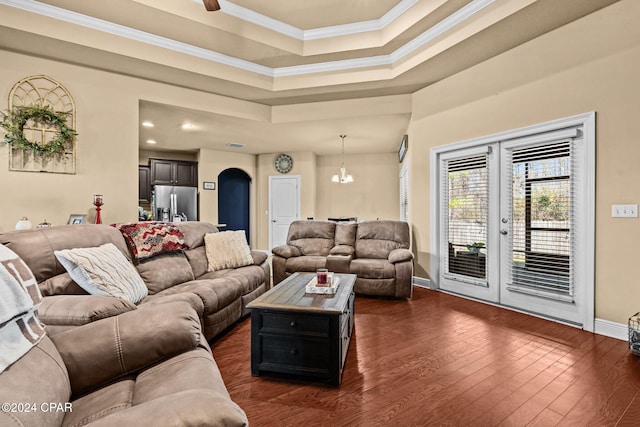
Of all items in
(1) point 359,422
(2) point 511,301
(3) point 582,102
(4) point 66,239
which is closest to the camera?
(1) point 359,422

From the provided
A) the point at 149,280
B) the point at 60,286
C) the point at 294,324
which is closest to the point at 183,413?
the point at 294,324

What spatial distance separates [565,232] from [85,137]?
17.3 ft

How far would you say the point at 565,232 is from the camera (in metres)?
3.12

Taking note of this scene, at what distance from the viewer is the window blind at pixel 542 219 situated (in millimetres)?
3111

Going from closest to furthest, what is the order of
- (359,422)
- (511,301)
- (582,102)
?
(359,422) → (582,102) → (511,301)

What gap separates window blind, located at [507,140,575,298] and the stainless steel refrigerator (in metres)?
6.27

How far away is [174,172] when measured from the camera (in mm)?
7215

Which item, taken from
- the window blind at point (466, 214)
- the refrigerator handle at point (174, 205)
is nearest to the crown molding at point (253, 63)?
the window blind at point (466, 214)

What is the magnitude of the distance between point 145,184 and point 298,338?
6.56 meters

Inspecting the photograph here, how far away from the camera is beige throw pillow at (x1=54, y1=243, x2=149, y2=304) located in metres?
1.99

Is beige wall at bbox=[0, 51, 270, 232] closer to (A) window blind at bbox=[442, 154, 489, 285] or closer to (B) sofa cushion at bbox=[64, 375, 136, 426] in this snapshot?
(B) sofa cushion at bbox=[64, 375, 136, 426]

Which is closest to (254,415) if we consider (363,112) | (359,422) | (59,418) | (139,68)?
Result: (359,422)

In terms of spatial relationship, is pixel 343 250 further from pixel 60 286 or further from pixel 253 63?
pixel 60 286

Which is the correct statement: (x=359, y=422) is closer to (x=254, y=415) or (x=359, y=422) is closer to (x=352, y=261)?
(x=254, y=415)
